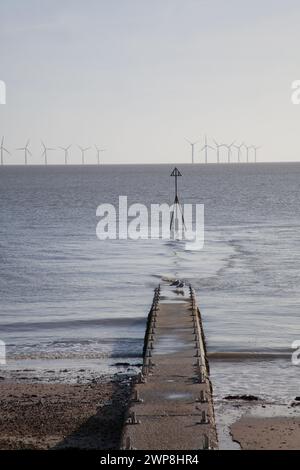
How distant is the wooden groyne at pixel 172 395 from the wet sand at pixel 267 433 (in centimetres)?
155

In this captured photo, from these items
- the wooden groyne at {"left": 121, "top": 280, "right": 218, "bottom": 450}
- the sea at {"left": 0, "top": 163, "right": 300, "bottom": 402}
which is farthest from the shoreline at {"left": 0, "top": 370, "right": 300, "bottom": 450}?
the sea at {"left": 0, "top": 163, "right": 300, "bottom": 402}

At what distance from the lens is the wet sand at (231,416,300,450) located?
2436 centimetres

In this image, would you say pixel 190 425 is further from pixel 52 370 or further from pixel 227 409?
pixel 52 370

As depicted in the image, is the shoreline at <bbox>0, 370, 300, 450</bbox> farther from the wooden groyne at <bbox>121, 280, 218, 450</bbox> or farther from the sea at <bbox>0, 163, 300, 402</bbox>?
the sea at <bbox>0, 163, 300, 402</bbox>

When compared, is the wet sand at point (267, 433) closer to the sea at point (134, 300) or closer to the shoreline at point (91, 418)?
the shoreline at point (91, 418)

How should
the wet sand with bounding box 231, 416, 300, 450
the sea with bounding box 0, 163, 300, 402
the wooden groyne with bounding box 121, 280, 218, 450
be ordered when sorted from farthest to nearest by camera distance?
the sea with bounding box 0, 163, 300, 402, the wet sand with bounding box 231, 416, 300, 450, the wooden groyne with bounding box 121, 280, 218, 450

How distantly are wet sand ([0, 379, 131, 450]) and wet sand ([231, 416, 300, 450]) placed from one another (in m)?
3.67

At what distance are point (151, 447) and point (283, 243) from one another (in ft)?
210

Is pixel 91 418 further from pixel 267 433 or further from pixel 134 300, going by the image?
pixel 134 300

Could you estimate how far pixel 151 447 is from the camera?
20875 mm

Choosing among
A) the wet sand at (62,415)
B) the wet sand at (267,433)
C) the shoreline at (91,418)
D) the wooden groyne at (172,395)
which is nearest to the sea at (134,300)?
the shoreline at (91,418)

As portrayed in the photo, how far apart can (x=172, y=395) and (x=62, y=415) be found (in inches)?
156

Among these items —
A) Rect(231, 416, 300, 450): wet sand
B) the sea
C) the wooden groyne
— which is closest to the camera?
the wooden groyne
